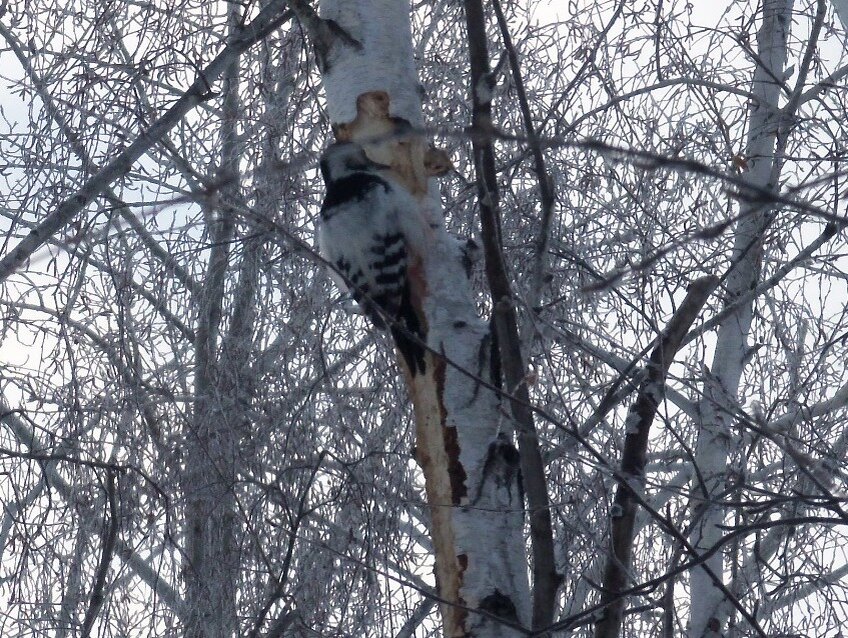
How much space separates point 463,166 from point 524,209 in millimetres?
395

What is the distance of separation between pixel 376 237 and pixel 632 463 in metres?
0.86

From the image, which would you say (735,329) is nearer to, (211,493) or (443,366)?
(443,366)

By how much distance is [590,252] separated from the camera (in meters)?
3.35

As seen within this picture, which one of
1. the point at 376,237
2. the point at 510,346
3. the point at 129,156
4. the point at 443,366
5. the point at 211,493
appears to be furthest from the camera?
the point at 211,493

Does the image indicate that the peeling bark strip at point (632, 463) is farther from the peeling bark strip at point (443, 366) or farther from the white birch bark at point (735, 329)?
the white birch bark at point (735, 329)

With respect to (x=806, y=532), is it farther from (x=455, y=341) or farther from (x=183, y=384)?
(x=183, y=384)

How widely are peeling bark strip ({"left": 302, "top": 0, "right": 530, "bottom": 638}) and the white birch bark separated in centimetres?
101

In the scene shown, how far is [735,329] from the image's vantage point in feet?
11.0

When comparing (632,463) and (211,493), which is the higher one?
(211,493)

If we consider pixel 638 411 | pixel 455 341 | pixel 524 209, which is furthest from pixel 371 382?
pixel 638 411

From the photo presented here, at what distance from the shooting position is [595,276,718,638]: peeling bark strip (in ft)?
6.27

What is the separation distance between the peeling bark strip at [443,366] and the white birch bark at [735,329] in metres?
1.01

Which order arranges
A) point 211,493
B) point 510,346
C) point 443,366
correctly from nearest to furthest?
point 510,346 → point 443,366 → point 211,493

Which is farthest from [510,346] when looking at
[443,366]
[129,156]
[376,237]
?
[129,156]
